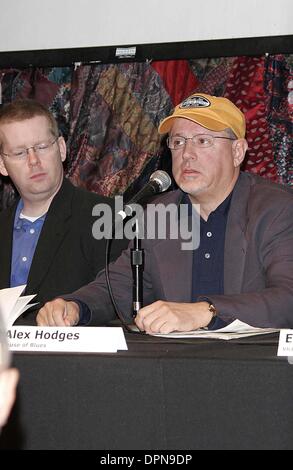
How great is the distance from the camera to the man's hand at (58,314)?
2.21 meters

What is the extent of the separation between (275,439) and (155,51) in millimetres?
2620

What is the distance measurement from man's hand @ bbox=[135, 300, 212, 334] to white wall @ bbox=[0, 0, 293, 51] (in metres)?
1.92

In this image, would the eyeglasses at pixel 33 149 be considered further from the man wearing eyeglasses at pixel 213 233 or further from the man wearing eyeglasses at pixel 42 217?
the man wearing eyeglasses at pixel 213 233

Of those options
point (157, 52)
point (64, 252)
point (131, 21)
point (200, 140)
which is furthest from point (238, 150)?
point (131, 21)

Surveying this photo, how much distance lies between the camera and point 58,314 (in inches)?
87.4

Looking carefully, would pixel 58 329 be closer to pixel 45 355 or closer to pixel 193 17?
pixel 45 355

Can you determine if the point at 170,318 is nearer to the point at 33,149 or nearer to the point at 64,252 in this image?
the point at 64,252

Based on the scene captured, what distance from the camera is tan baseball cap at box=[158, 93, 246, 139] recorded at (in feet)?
8.72

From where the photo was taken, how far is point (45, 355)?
168 cm

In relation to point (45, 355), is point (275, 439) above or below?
below

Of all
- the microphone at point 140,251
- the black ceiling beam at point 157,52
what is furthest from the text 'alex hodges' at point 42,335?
the black ceiling beam at point 157,52

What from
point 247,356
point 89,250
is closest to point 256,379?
point 247,356

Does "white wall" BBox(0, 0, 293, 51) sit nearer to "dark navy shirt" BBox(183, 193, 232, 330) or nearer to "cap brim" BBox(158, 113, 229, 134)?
"cap brim" BBox(158, 113, 229, 134)

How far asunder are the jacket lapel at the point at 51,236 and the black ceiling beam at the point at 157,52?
926 millimetres
